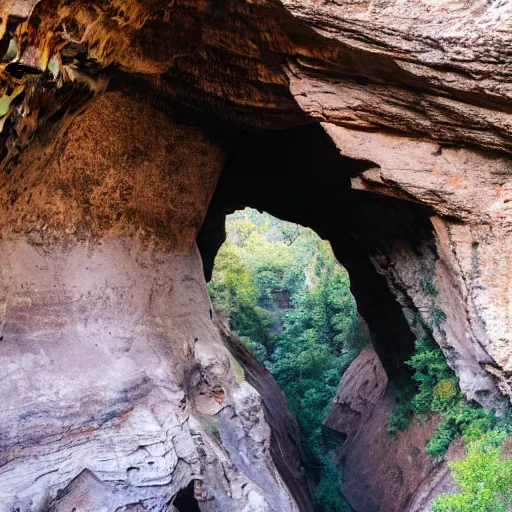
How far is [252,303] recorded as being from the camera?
1658 centimetres

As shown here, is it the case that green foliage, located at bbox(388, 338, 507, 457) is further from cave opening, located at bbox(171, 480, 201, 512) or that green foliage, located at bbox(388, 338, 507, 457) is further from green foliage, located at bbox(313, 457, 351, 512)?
cave opening, located at bbox(171, 480, 201, 512)

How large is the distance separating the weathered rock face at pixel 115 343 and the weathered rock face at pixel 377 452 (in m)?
2.37

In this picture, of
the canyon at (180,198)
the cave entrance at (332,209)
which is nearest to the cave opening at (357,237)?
the cave entrance at (332,209)

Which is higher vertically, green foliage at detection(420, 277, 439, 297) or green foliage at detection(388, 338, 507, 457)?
green foliage at detection(420, 277, 439, 297)

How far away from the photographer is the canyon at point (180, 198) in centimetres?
409

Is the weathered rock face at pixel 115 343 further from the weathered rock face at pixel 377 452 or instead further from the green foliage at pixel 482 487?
the weathered rock face at pixel 377 452

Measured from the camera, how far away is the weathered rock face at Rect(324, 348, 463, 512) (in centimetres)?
681

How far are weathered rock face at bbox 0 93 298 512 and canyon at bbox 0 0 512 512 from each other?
0.02m

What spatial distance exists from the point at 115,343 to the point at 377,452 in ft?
19.5

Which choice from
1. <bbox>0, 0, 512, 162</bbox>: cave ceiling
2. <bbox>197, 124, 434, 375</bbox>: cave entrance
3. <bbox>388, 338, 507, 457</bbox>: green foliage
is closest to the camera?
<bbox>0, 0, 512, 162</bbox>: cave ceiling

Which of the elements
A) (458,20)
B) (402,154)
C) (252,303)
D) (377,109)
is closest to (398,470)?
(402,154)

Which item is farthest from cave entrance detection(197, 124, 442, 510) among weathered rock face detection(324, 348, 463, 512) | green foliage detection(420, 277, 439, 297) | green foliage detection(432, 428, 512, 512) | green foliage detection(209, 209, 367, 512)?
green foliage detection(432, 428, 512, 512)

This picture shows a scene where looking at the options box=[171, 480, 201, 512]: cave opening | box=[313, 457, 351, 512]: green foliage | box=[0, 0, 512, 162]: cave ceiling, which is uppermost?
box=[0, 0, 512, 162]: cave ceiling

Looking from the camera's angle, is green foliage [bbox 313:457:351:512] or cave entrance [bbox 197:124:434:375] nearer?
cave entrance [bbox 197:124:434:375]
